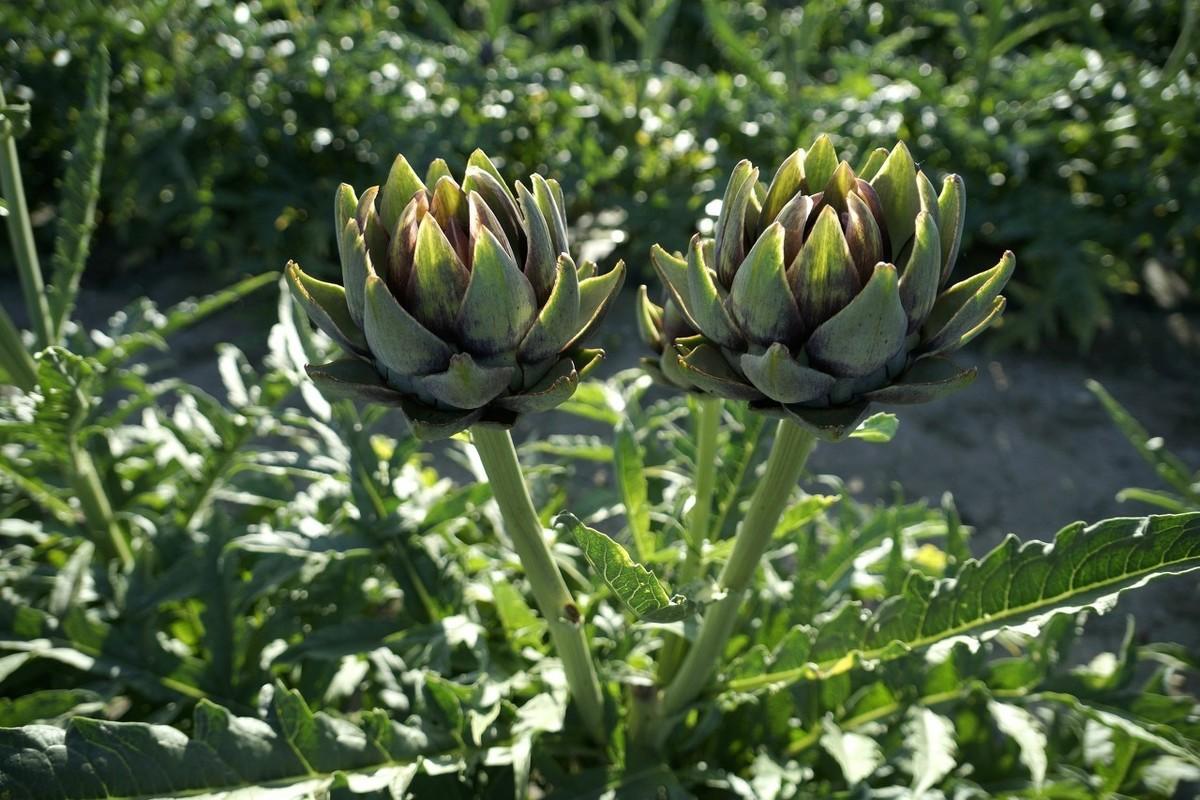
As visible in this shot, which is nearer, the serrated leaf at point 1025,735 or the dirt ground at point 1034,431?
the serrated leaf at point 1025,735

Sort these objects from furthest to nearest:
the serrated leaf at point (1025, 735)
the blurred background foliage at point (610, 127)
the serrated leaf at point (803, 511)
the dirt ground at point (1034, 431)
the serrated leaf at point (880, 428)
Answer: the blurred background foliage at point (610, 127), the dirt ground at point (1034, 431), the serrated leaf at point (1025, 735), the serrated leaf at point (803, 511), the serrated leaf at point (880, 428)

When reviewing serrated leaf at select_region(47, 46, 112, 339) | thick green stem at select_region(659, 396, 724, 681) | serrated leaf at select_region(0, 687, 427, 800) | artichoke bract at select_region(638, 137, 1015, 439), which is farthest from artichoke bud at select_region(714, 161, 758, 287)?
serrated leaf at select_region(47, 46, 112, 339)

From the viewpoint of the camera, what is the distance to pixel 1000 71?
3.05 metres

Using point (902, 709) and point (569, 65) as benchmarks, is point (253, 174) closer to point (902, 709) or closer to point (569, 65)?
point (569, 65)

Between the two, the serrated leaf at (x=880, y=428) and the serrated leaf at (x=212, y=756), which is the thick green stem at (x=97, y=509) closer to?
the serrated leaf at (x=212, y=756)

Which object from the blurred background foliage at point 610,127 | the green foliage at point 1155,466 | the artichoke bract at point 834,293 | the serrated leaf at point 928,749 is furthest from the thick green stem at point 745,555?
the blurred background foliage at point 610,127

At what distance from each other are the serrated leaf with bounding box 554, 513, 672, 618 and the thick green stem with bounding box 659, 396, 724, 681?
254 mm

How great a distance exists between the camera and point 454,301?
750mm

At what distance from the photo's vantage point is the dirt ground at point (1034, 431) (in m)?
2.28

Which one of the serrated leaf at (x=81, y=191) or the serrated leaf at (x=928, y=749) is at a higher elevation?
the serrated leaf at (x=81, y=191)

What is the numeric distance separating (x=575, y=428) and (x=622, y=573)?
174cm

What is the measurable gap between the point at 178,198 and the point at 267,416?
1796mm

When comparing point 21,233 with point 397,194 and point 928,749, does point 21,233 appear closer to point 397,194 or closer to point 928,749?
point 397,194

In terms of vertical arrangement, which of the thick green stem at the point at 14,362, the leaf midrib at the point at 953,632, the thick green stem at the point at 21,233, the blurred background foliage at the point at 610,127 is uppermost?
the blurred background foliage at the point at 610,127
